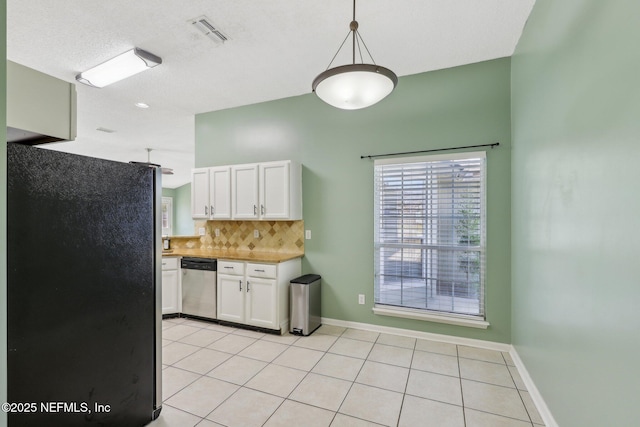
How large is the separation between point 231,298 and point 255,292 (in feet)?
1.25

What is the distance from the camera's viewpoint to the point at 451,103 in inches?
126

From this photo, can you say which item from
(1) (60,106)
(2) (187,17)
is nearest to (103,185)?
(1) (60,106)

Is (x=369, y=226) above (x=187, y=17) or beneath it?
beneath

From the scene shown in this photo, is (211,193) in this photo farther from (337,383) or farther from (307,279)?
(337,383)

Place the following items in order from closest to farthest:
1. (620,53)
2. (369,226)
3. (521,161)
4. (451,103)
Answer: (620,53), (521,161), (451,103), (369,226)

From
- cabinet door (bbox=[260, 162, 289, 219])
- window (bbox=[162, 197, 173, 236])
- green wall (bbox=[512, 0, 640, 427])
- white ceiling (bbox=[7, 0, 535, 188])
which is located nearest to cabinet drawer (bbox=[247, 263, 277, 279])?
cabinet door (bbox=[260, 162, 289, 219])

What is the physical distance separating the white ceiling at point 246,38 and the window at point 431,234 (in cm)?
112

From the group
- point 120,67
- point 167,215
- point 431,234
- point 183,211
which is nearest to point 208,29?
point 120,67

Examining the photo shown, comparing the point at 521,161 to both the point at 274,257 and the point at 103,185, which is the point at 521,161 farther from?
the point at 103,185

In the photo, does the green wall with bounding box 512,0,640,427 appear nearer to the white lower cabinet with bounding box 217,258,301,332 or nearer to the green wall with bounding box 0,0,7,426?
the green wall with bounding box 0,0,7,426

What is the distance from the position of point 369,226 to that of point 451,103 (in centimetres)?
165

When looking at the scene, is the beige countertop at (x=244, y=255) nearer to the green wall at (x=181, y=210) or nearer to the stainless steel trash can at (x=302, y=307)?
the stainless steel trash can at (x=302, y=307)

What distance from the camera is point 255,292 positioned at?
3.55 meters

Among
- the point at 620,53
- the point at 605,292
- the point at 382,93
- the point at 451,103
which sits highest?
the point at 451,103
